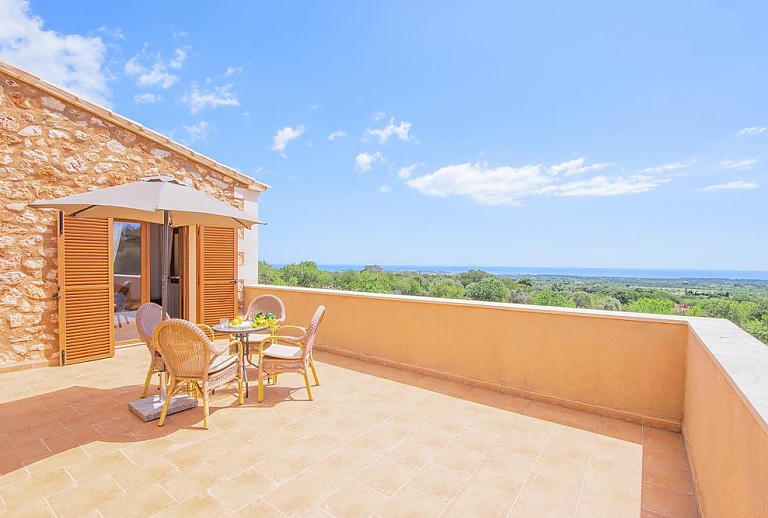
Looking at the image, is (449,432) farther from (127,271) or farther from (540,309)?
(127,271)

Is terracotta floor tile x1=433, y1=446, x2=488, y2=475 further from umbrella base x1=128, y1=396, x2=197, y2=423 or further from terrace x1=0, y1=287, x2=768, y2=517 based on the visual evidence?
umbrella base x1=128, y1=396, x2=197, y2=423

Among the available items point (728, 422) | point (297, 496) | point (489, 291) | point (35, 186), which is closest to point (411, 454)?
point (297, 496)

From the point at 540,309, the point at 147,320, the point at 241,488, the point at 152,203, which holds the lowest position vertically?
the point at 241,488

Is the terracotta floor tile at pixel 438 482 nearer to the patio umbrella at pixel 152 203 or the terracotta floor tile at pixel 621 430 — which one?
the terracotta floor tile at pixel 621 430

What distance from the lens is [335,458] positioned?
264cm

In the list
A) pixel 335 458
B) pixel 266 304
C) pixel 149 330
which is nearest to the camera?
pixel 335 458

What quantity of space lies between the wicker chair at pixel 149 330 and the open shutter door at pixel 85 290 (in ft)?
6.13

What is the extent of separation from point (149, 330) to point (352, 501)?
300 cm

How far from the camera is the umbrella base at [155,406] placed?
3.26 meters

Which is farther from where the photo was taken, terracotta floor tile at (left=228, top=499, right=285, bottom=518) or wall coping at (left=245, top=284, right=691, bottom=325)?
wall coping at (left=245, top=284, right=691, bottom=325)

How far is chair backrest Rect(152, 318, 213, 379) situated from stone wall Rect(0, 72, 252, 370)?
316 centimetres

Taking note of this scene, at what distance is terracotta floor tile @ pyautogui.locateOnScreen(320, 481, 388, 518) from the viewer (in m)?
2.05

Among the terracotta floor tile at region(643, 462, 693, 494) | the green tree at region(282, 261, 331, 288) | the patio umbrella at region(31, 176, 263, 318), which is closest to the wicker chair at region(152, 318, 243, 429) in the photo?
the patio umbrella at region(31, 176, 263, 318)

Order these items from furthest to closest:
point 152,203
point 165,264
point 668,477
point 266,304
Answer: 1. point 266,304
2. point 165,264
3. point 152,203
4. point 668,477
